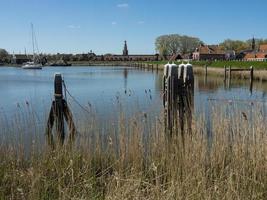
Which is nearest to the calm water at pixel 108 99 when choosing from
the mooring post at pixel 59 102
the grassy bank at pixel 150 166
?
the mooring post at pixel 59 102

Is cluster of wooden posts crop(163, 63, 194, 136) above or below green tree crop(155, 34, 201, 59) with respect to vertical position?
below

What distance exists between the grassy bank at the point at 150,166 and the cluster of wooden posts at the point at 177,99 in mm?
496

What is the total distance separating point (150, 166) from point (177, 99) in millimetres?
2076

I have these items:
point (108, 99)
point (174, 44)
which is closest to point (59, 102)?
point (108, 99)

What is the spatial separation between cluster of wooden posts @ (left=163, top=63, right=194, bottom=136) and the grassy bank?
496mm

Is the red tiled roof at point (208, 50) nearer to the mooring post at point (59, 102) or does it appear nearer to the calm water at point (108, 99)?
the calm water at point (108, 99)

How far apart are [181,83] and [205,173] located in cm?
248

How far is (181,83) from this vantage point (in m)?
7.63

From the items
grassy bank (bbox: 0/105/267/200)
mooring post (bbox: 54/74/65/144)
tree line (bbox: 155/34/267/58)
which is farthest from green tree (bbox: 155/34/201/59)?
grassy bank (bbox: 0/105/267/200)

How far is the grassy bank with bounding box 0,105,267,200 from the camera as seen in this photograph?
4957 mm

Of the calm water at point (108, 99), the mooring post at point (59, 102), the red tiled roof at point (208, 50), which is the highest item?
the red tiled roof at point (208, 50)

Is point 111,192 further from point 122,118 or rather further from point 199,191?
point 122,118

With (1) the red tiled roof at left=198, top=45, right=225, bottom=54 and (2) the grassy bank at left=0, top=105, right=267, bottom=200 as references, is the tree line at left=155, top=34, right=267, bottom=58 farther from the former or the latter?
(2) the grassy bank at left=0, top=105, right=267, bottom=200

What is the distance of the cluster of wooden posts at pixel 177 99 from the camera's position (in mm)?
7376
